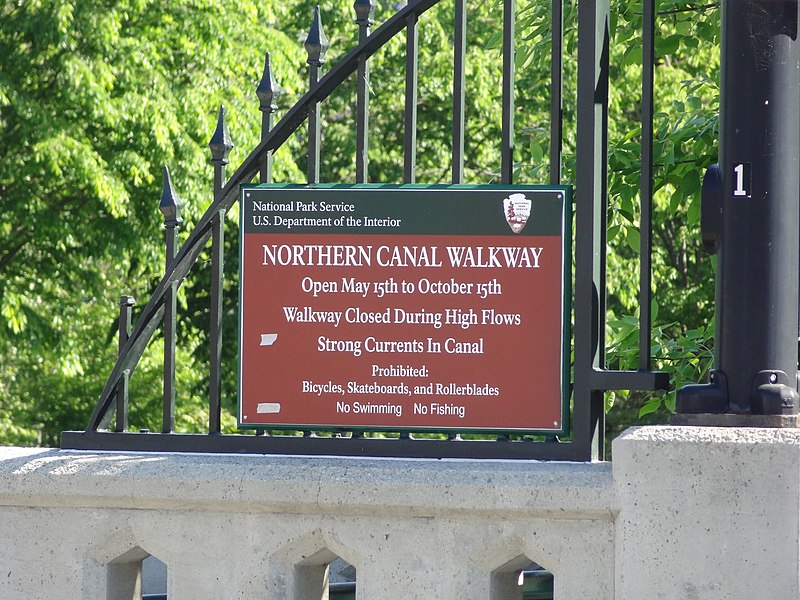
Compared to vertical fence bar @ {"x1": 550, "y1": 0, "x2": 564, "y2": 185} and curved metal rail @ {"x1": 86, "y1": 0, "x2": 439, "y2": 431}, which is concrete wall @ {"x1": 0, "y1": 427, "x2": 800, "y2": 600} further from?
vertical fence bar @ {"x1": 550, "y1": 0, "x2": 564, "y2": 185}

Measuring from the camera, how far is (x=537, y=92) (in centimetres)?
1565

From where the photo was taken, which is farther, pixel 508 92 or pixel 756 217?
pixel 508 92

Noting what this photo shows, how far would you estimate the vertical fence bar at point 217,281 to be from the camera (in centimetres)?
342

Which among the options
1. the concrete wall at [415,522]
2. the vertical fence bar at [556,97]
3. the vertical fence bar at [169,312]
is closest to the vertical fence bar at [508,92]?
the vertical fence bar at [556,97]

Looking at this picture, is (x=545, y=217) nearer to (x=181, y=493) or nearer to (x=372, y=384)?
(x=372, y=384)

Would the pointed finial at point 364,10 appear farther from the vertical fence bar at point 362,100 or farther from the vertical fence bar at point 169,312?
the vertical fence bar at point 169,312

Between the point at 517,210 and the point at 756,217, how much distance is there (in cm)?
62

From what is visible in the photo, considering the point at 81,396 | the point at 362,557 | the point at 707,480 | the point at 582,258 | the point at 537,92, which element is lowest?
the point at 81,396

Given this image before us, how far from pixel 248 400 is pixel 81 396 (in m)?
18.6

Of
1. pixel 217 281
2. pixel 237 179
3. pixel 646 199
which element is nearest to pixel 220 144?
pixel 237 179

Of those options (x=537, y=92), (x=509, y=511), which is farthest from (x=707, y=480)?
(x=537, y=92)

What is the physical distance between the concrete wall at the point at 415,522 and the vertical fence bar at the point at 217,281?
19 centimetres

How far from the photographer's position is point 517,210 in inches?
127

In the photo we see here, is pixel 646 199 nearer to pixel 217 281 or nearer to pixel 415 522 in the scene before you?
pixel 415 522
